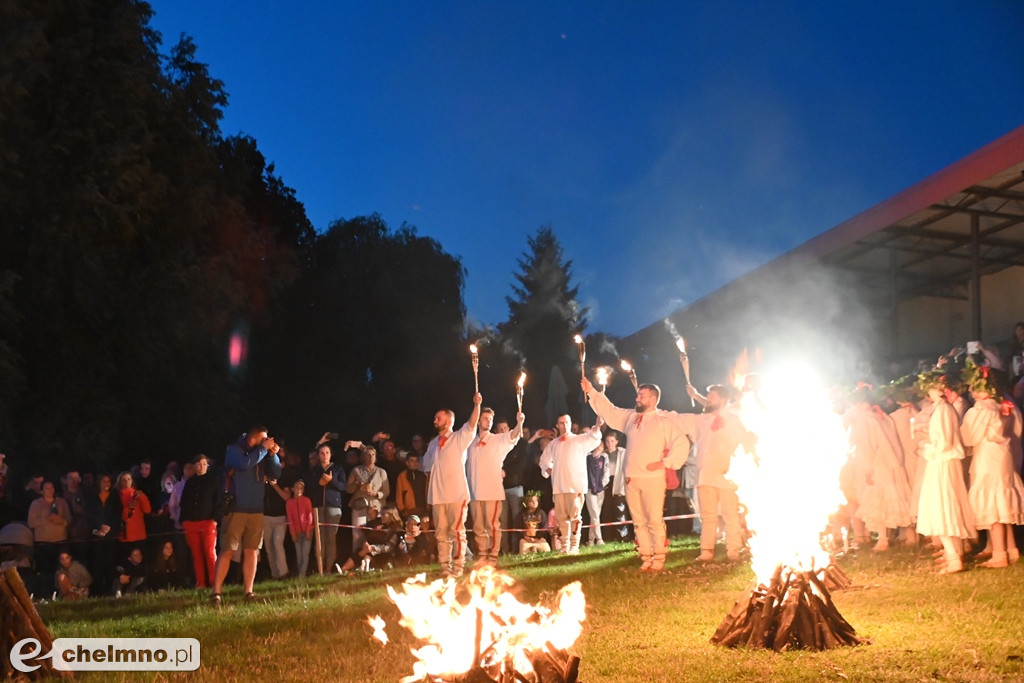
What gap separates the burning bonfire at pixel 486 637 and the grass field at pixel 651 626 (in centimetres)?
169

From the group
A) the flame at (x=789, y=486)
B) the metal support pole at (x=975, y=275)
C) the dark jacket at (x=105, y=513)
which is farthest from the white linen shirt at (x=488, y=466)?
the metal support pole at (x=975, y=275)

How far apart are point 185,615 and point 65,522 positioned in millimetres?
5412

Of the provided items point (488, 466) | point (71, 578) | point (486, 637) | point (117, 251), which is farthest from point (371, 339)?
point (486, 637)

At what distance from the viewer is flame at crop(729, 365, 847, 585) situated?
915cm

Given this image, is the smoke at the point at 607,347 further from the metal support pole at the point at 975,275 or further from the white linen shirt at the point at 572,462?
the white linen shirt at the point at 572,462

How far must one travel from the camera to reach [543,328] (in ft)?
218

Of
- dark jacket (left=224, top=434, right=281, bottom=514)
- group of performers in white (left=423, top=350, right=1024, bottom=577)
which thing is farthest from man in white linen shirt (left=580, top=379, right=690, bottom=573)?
dark jacket (left=224, top=434, right=281, bottom=514)

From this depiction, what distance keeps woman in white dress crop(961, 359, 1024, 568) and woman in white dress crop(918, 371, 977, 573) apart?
0.56 ft

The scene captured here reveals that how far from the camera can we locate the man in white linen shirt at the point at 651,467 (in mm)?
14070

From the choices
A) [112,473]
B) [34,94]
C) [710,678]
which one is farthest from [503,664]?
[34,94]

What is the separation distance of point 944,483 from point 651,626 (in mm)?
4636

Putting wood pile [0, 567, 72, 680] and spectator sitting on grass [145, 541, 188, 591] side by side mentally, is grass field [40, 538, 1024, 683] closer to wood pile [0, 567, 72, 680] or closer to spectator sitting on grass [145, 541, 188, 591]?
wood pile [0, 567, 72, 680]

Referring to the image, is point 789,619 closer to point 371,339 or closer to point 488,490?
point 488,490

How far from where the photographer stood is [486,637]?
629 centimetres
